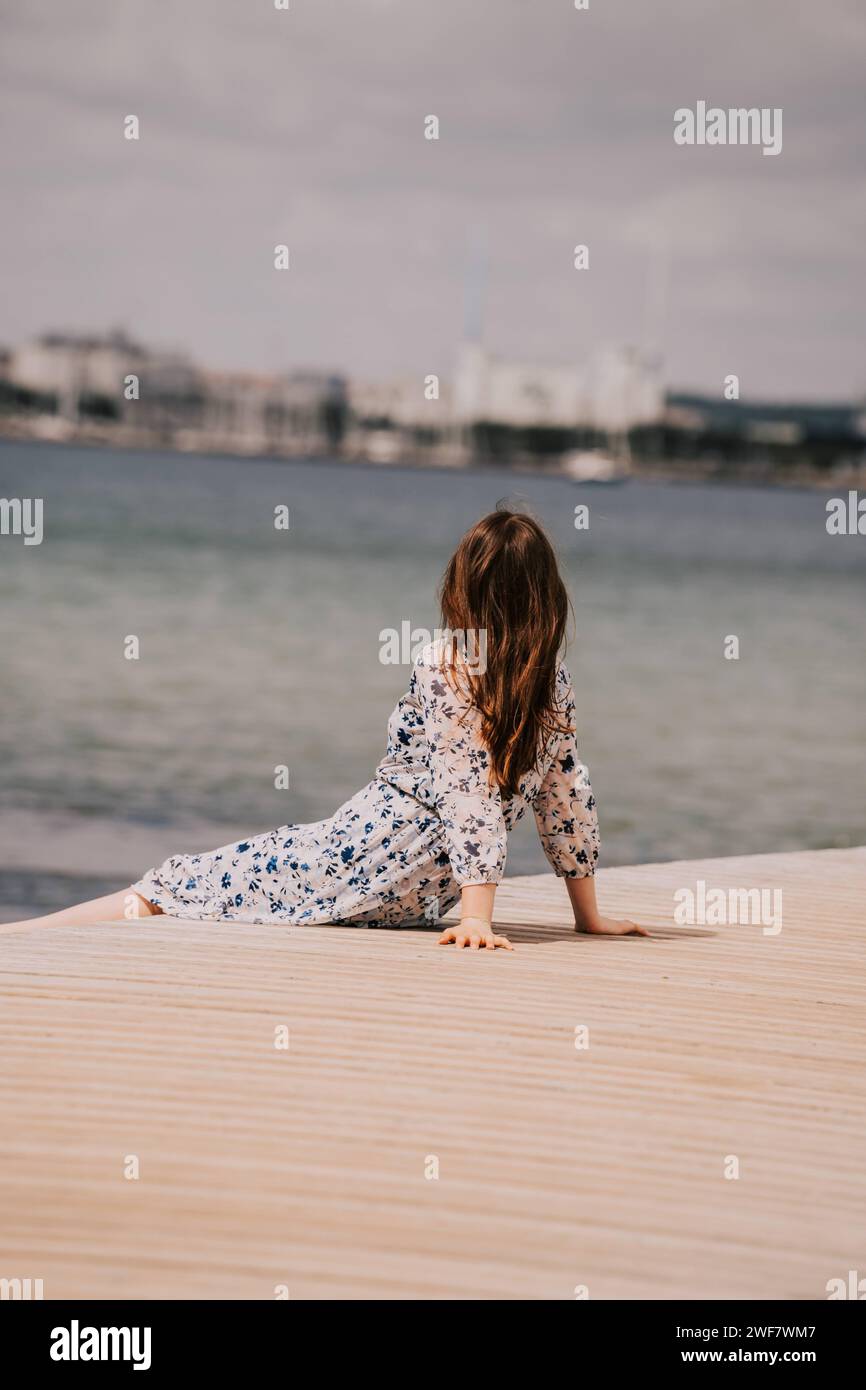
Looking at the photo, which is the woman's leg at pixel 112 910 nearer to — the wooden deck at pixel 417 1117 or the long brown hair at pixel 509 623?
the wooden deck at pixel 417 1117

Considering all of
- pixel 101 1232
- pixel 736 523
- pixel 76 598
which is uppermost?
pixel 736 523

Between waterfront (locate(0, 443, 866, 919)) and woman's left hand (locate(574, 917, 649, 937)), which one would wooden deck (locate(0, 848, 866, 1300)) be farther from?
waterfront (locate(0, 443, 866, 919))

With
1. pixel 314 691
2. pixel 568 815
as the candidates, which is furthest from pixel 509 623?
pixel 314 691

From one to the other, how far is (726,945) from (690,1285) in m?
2.53

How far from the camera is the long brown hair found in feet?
15.1

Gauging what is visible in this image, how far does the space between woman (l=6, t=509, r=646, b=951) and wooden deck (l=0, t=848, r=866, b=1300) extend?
0.15 metres

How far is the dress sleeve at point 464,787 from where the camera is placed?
4.61 meters

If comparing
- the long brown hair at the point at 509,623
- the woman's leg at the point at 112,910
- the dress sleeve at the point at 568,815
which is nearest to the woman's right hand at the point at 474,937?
the dress sleeve at the point at 568,815

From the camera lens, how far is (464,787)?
4.62m

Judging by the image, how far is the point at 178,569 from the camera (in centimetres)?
4269

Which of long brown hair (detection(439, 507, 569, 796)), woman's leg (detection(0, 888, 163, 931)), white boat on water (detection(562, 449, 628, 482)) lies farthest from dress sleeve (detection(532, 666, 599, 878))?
white boat on water (detection(562, 449, 628, 482))
